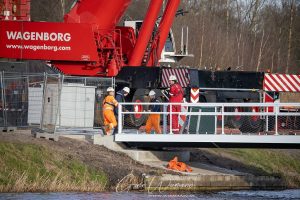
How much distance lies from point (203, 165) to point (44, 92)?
5141 millimetres

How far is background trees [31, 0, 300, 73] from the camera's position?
59.0 meters

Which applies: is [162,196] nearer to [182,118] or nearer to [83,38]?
[182,118]

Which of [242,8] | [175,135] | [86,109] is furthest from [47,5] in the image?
[175,135]

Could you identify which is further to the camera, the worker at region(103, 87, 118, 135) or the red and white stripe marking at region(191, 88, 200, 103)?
the red and white stripe marking at region(191, 88, 200, 103)

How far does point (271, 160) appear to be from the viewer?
124ft

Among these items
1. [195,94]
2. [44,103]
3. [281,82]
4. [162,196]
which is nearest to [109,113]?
[44,103]

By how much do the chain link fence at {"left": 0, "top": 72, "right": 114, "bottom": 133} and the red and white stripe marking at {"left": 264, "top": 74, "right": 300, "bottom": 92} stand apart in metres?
8.10

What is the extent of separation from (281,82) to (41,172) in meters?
13.6

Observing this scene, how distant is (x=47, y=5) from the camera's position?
59906 mm

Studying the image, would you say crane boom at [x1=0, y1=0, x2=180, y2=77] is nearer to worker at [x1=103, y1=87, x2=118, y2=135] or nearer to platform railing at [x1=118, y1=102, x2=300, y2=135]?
platform railing at [x1=118, y1=102, x2=300, y2=135]

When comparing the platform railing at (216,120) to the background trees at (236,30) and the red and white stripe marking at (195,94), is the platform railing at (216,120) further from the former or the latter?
the background trees at (236,30)

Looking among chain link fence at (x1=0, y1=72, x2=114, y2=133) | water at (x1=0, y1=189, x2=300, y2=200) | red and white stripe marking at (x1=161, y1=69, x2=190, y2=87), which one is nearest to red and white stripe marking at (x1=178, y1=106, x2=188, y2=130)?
water at (x1=0, y1=189, x2=300, y2=200)

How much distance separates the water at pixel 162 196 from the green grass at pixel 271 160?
16.0 ft

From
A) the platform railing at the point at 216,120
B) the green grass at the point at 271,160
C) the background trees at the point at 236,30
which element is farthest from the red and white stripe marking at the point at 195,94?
the background trees at the point at 236,30
